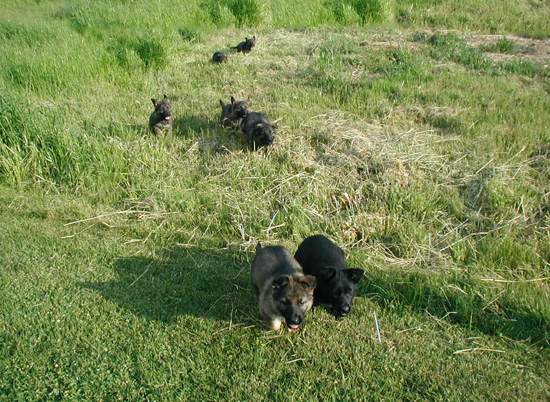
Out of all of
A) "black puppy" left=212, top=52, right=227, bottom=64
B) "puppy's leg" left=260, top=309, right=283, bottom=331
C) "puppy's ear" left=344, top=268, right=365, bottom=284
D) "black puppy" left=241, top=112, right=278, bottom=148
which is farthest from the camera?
"black puppy" left=212, top=52, right=227, bottom=64

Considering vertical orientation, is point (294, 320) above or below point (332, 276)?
below

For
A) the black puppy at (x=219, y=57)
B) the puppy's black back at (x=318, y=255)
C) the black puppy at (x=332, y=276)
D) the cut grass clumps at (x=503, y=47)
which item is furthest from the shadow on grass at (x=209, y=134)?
the cut grass clumps at (x=503, y=47)

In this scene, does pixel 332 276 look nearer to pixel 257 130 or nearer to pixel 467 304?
pixel 467 304

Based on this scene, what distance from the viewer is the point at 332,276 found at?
192 inches

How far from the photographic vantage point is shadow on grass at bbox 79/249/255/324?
5.35m

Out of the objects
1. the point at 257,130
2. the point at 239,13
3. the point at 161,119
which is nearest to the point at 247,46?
the point at 239,13

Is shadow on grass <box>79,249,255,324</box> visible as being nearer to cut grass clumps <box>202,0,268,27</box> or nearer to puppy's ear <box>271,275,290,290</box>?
puppy's ear <box>271,275,290,290</box>

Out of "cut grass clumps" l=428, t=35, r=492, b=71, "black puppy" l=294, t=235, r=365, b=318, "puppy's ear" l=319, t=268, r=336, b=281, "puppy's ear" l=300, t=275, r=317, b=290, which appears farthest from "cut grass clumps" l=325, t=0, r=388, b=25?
"puppy's ear" l=300, t=275, r=317, b=290

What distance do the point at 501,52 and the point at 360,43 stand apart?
3.45m

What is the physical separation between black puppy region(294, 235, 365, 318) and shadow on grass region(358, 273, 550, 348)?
0.59 m

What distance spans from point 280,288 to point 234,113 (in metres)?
4.86

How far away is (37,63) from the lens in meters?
10.6

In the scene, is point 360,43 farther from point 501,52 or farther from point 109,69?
point 109,69

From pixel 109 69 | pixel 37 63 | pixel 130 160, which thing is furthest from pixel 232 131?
pixel 37 63
